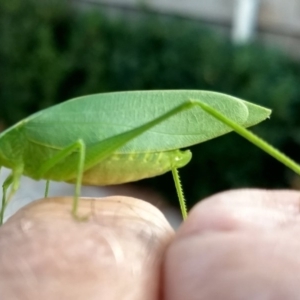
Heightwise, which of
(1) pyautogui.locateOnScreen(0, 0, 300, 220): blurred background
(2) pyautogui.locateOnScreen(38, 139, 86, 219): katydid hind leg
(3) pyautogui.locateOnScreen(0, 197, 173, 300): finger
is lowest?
(1) pyautogui.locateOnScreen(0, 0, 300, 220): blurred background

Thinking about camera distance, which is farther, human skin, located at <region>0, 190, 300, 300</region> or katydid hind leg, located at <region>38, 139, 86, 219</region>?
katydid hind leg, located at <region>38, 139, 86, 219</region>

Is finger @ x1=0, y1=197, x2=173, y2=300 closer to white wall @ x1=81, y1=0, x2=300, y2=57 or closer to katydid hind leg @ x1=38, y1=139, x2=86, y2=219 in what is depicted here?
katydid hind leg @ x1=38, y1=139, x2=86, y2=219

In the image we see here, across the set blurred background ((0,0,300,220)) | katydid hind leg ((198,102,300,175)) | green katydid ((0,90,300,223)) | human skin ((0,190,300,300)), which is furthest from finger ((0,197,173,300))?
blurred background ((0,0,300,220))

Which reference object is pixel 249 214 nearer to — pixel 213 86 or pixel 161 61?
pixel 213 86

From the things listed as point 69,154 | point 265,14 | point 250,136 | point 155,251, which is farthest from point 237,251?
point 265,14

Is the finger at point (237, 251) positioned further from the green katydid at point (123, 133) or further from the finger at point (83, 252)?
the green katydid at point (123, 133)

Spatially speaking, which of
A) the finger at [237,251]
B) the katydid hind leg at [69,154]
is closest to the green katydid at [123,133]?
the katydid hind leg at [69,154]

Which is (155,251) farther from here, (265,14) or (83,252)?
(265,14)

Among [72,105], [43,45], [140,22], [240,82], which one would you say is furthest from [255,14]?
[72,105]
